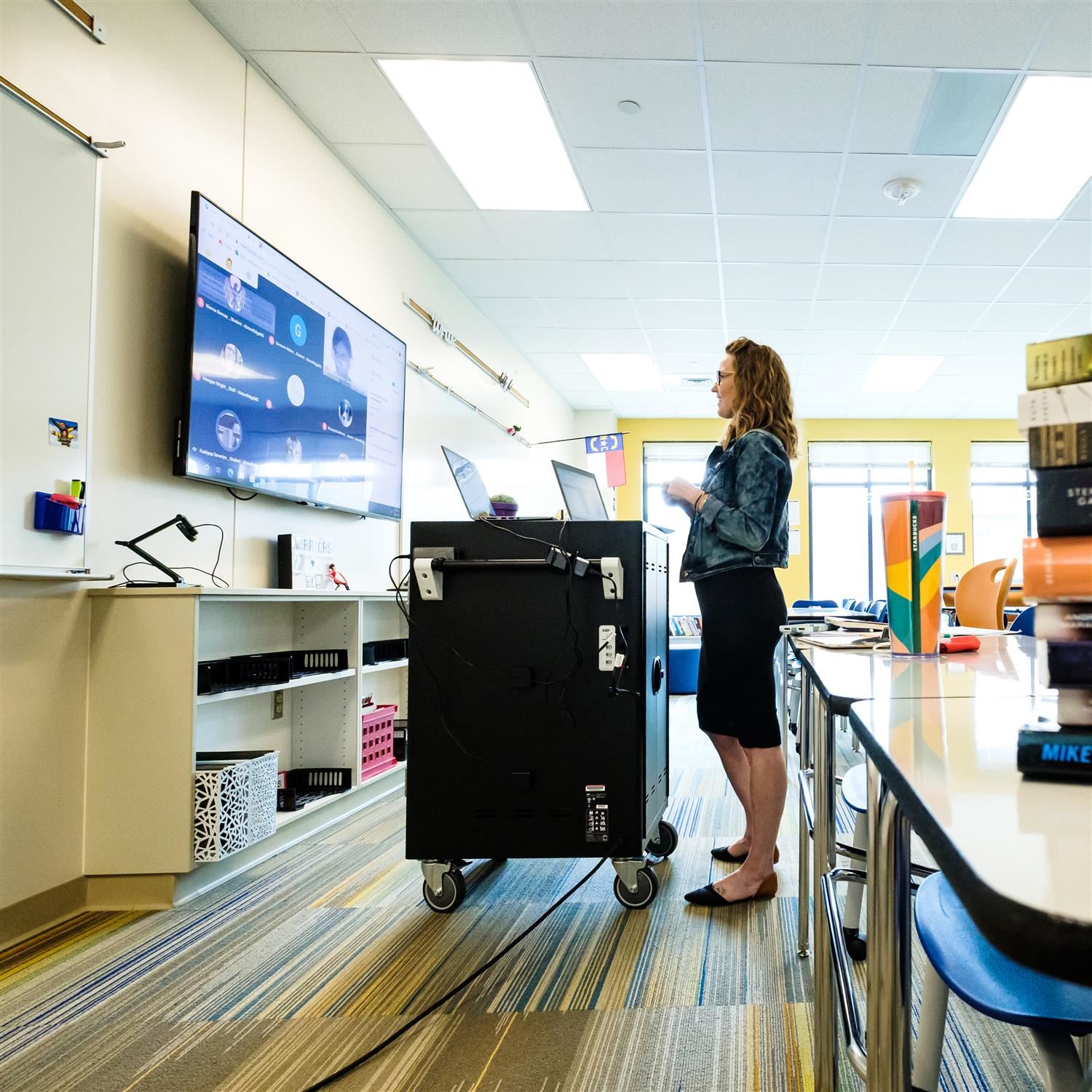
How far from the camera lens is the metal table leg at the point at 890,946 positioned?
56cm

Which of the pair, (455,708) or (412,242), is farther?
(412,242)

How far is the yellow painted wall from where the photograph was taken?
8789mm

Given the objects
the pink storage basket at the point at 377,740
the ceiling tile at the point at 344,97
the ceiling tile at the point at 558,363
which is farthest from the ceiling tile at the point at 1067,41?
the ceiling tile at the point at 558,363

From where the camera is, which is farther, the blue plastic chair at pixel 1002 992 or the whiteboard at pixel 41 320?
the whiteboard at pixel 41 320

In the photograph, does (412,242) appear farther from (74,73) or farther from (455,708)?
(455,708)

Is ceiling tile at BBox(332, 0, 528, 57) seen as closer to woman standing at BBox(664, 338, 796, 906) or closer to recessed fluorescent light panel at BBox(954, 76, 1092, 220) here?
woman standing at BBox(664, 338, 796, 906)

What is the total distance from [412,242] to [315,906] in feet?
11.7

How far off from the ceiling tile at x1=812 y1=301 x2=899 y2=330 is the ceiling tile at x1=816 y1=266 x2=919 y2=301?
0.37ft

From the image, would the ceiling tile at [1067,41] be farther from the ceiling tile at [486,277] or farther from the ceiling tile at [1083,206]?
the ceiling tile at [486,277]

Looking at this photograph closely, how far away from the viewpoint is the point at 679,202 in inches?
156

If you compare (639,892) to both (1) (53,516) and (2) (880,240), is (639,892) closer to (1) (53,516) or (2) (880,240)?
(1) (53,516)

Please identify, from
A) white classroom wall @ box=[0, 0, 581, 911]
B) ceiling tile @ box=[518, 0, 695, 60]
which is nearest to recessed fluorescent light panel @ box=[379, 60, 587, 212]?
ceiling tile @ box=[518, 0, 695, 60]

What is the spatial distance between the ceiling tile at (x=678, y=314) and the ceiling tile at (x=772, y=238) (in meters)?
0.75

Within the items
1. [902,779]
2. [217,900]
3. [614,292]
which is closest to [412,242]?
[614,292]
